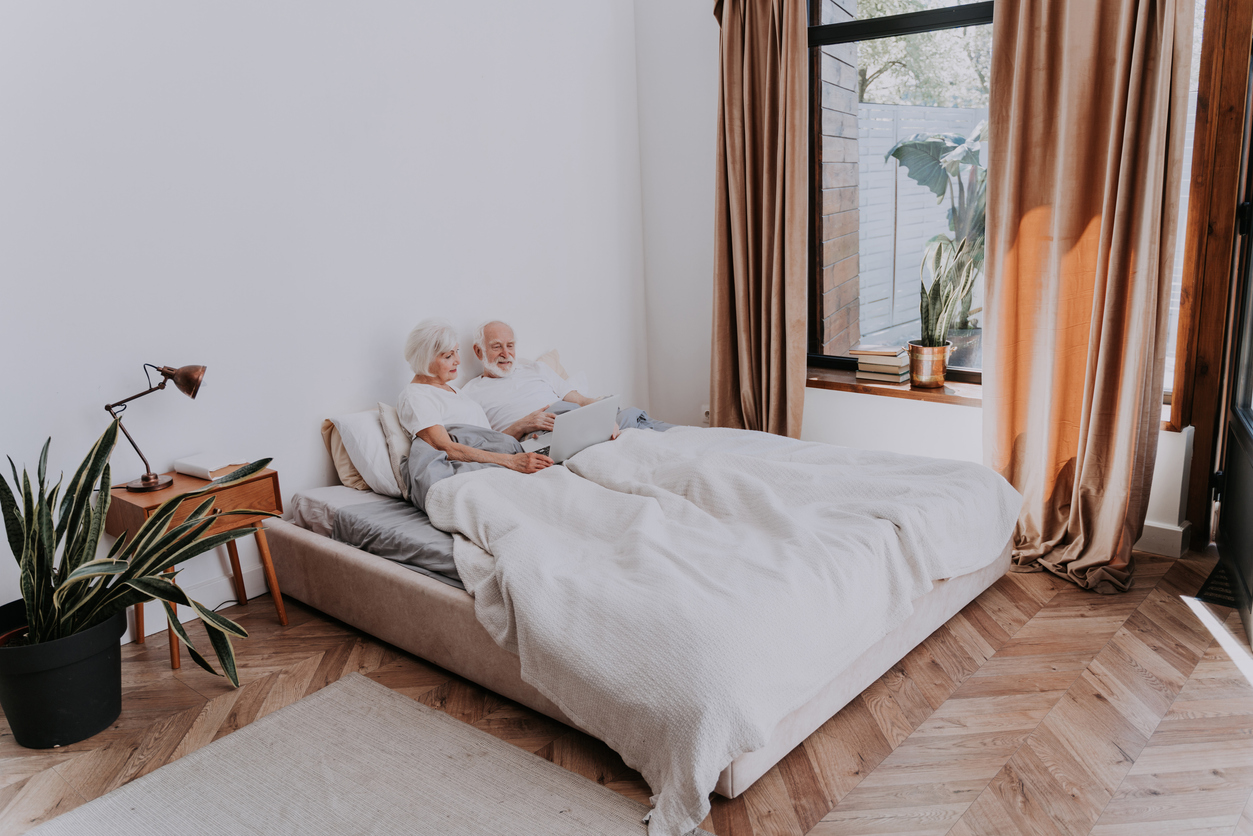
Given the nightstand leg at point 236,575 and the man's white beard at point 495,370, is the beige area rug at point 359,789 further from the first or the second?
the man's white beard at point 495,370

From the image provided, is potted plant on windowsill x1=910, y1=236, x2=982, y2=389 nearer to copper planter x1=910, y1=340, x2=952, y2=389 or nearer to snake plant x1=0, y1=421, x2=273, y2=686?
copper planter x1=910, y1=340, x2=952, y2=389

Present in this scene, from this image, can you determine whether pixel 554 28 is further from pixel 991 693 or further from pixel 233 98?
pixel 991 693

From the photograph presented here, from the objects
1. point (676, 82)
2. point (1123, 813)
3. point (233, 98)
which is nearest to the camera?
point (1123, 813)

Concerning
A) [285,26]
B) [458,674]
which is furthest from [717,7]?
[458,674]

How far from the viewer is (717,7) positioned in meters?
4.01

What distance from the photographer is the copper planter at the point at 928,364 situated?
371cm

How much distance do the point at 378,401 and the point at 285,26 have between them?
1460 millimetres

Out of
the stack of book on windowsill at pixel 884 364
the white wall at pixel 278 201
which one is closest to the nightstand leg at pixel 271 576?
the white wall at pixel 278 201

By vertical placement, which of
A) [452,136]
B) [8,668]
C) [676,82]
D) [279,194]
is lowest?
[8,668]

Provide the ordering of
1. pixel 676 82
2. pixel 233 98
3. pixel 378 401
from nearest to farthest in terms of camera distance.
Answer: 1. pixel 233 98
2. pixel 378 401
3. pixel 676 82

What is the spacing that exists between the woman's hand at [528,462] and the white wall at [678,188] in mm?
1690

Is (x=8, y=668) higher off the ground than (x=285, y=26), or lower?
lower

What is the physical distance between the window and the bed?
4.15 feet

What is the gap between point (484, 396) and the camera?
3633mm
